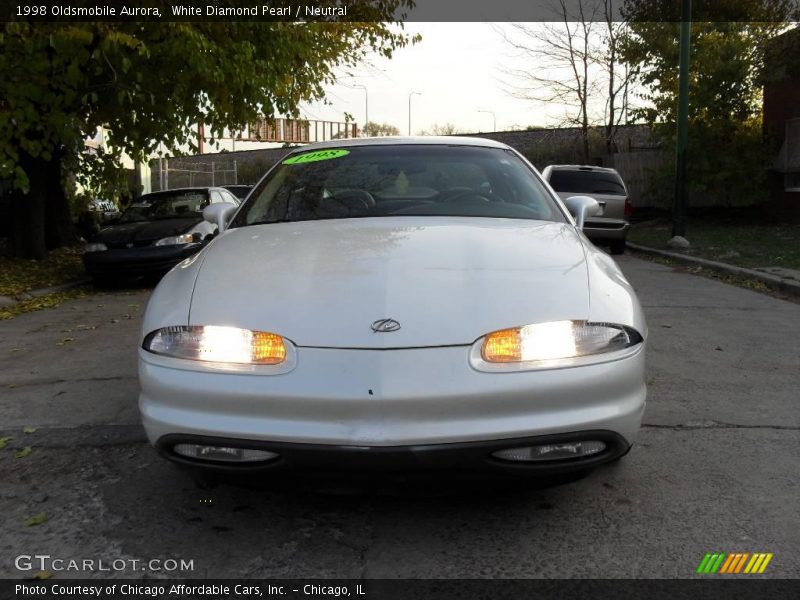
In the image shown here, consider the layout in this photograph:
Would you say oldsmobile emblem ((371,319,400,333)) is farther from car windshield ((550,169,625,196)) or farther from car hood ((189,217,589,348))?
car windshield ((550,169,625,196))

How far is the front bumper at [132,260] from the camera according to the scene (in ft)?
34.3

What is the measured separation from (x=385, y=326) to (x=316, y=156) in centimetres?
211

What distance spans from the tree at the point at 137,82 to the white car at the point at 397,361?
23.0ft

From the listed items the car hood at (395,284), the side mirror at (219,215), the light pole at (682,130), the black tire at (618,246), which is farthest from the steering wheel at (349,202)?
the light pole at (682,130)

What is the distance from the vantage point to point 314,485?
2.40 meters

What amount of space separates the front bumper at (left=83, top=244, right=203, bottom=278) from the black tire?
808cm

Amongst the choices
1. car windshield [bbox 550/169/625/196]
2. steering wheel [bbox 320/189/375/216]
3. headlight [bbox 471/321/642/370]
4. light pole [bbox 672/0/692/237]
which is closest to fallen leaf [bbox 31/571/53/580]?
headlight [bbox 471/321/642/370]

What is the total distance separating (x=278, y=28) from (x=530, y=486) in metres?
9.88

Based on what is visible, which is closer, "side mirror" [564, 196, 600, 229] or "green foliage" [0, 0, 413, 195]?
"side mirror" [564, 196, 600, 229]

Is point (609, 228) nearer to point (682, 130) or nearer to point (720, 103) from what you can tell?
point (682, 130)

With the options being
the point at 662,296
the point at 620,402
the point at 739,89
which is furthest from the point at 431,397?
the point at 739,89

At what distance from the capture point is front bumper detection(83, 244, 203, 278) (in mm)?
10445

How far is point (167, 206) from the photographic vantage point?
1191 cm

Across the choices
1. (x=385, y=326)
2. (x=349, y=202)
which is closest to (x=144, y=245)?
(x=349, y=202)
